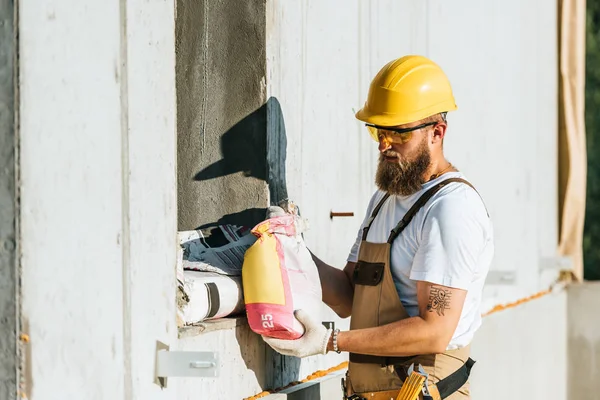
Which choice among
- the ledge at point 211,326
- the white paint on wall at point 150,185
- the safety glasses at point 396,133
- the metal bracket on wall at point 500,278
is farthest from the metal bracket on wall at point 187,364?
the metal bracket on wall at point 500,278

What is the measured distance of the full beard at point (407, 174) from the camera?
3508 mm

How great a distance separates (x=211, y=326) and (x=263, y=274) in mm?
264

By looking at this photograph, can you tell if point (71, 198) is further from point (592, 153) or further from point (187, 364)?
point (592, 153)

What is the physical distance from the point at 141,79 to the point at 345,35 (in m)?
1.84

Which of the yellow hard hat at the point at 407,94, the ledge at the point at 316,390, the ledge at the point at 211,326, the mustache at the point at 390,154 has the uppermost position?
the yellow hard hat at the point at 407,94

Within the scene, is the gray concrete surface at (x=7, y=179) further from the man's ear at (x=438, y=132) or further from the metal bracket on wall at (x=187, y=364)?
the man's ear at (x=438, y=132)

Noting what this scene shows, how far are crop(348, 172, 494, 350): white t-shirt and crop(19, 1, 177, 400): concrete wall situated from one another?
0.81 m

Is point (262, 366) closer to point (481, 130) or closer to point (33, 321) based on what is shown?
point (33, 321)

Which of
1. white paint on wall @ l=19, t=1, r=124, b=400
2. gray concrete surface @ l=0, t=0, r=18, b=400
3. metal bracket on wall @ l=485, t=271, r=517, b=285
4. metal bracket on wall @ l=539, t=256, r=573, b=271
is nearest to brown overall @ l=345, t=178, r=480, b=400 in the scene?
white paint on wall @ l=19, t=1, r=124, b=400

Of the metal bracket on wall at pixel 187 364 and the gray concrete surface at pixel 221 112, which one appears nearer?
the metal bracket on wall at pixel 187 364

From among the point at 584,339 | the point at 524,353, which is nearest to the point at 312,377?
the point at 524,353

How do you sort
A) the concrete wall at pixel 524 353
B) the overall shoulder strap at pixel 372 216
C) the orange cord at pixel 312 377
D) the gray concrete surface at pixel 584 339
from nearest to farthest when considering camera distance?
1. the overall shoulder strap at pixel 372 216
2. the orange cord at pixel 312 377
3. the concrete wall at pixel 524 353
4. the gray concrete surface at pixel 584 339

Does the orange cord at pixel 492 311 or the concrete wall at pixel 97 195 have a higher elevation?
the concrete wall at pixel 97 195

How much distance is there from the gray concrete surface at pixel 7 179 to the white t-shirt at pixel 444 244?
4.58ft
